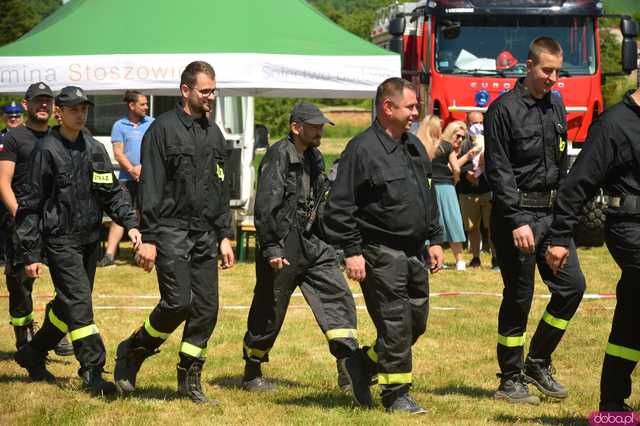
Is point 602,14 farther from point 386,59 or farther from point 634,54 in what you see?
point 386,59

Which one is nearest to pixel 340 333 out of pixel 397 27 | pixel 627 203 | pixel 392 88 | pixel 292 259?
pixel 292 259

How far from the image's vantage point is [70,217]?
714 cm

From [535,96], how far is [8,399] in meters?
3.81

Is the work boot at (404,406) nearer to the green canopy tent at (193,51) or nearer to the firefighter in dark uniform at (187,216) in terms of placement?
the firefighter in dark uniform at (187,216)

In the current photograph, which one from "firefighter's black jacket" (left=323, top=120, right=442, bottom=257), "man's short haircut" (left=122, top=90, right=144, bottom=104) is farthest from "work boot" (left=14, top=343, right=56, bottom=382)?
"man's short haircut" (left=122, top=90, right=144, bottom=104)

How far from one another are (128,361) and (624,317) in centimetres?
307

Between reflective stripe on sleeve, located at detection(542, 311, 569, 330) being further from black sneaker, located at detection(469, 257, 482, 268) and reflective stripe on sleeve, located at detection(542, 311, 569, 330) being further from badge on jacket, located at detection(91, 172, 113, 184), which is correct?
black sneaker, located at detection(469, 257, 482, 268)

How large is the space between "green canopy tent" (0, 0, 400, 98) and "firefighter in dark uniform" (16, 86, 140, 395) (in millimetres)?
6901

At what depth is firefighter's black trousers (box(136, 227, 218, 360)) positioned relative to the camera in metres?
6.76

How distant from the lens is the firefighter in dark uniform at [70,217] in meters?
7.11

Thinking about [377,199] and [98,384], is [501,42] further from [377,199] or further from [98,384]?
[98,384]

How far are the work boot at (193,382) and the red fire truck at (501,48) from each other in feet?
31.8

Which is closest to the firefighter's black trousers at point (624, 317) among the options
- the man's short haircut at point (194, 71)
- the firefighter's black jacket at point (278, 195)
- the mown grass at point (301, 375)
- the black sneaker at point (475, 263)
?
the mown grass at point (301, 375)

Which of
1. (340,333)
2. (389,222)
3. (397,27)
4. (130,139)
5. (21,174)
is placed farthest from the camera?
(397,27)
